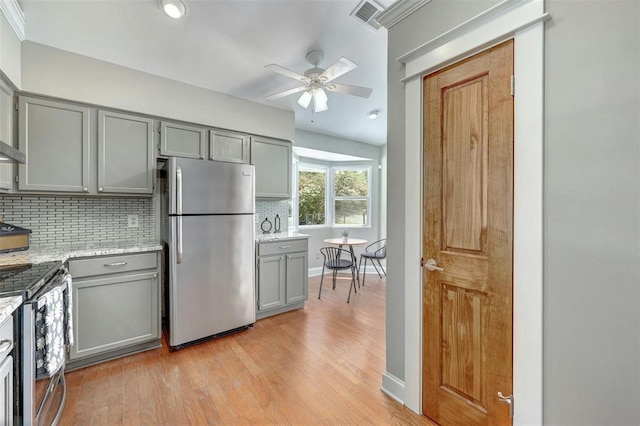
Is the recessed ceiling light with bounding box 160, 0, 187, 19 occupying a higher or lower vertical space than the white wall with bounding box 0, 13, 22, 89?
higher

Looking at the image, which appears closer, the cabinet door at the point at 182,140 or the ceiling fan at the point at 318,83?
the ceiling fan at the point at 318,83

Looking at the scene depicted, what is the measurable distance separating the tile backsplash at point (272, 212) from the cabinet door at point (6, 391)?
9.04 feet

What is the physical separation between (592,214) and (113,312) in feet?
9.94

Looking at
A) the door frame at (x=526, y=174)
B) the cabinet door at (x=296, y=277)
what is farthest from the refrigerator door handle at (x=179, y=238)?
the door frame at (x=526, y=174)

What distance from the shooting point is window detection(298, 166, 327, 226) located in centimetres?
533

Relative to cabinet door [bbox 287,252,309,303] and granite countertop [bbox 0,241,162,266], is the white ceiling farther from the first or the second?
cabinet door [bbox 287,252,309,303]

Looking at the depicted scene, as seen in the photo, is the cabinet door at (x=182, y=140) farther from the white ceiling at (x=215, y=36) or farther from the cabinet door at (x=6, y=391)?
the cabinet door at (x=6, y=391)

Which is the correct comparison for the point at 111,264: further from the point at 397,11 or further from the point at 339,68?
the point at 397,11

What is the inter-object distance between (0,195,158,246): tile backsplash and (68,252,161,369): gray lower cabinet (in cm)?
63

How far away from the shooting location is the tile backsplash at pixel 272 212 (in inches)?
153

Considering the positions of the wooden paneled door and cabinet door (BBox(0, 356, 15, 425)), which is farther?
the wooden paneled door

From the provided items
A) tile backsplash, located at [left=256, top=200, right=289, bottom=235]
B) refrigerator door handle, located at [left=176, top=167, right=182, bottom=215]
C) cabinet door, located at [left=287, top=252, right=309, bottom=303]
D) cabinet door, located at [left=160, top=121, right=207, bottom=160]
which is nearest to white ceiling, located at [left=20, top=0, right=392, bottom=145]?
cabinet door, located at [left=160, top=121, right=207, bottom=160]

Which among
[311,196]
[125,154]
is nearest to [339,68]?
[125,154]

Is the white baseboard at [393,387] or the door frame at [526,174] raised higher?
the door frame at [526,174]
